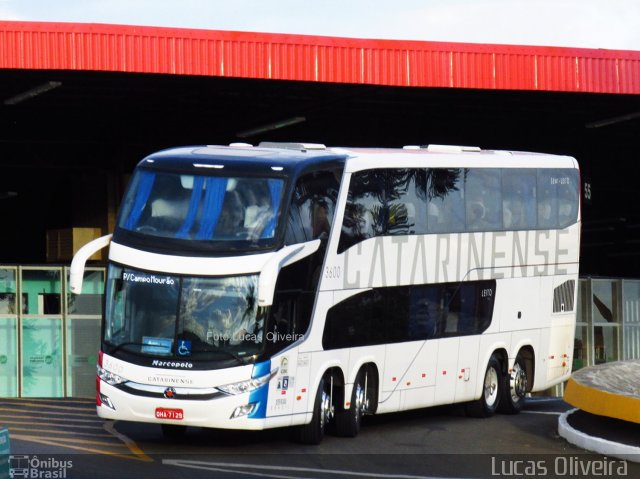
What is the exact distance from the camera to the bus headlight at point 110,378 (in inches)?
661

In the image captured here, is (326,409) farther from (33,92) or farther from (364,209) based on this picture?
(33,92)

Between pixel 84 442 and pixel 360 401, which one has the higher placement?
pixel 360 401

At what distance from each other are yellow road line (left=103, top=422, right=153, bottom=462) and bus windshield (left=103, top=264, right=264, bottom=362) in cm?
123

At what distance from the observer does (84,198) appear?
3516 centimetres

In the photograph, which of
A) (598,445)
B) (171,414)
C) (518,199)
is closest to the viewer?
(171,414)

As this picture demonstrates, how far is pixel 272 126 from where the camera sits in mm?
32062

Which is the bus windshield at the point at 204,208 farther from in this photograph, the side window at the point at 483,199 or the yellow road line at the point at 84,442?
the side window at the point at 483,199

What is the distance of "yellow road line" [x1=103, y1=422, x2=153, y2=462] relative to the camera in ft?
53.1

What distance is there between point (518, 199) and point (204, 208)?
271 inches

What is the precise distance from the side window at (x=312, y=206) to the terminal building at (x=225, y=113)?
8.22 m

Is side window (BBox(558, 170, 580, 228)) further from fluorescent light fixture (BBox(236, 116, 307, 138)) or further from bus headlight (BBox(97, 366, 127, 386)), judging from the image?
bus headlight (BBox(97, 366, 127, 386))

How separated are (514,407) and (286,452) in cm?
708

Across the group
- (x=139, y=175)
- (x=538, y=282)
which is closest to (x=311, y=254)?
(x=139, y=175)

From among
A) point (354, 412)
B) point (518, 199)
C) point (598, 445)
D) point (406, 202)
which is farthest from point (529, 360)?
point (598, 445)
